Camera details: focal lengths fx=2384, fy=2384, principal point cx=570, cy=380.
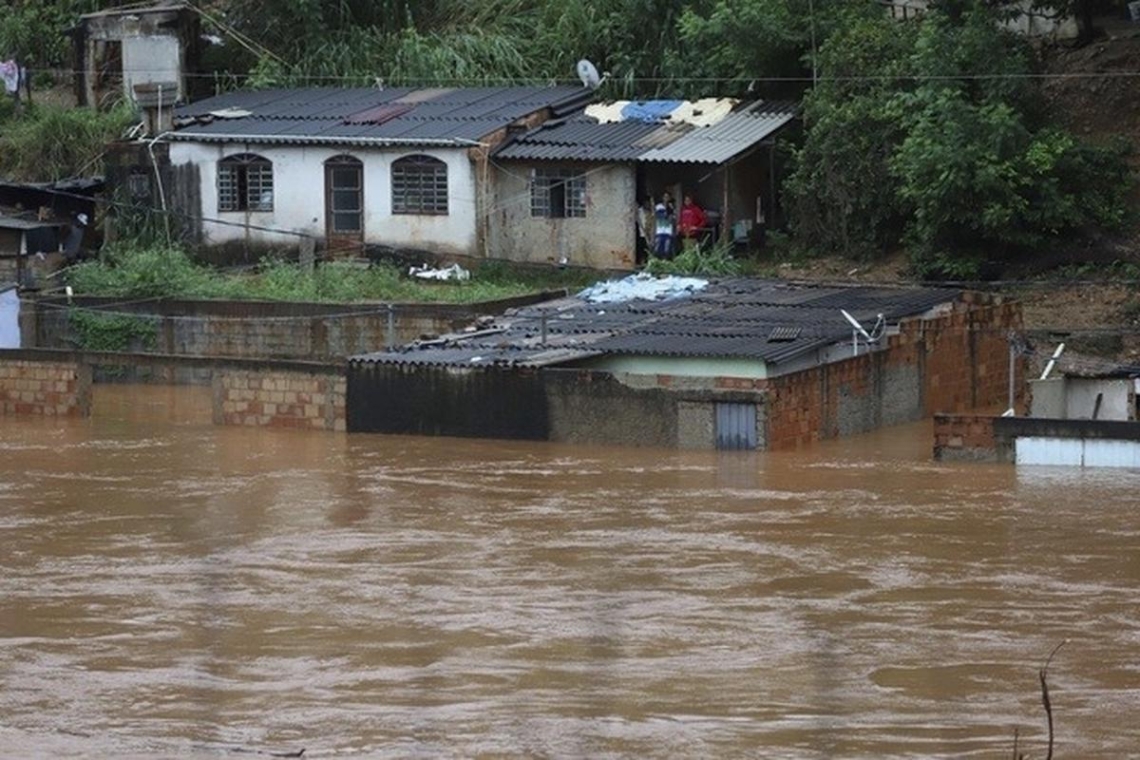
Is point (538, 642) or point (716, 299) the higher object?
point (716, 299)

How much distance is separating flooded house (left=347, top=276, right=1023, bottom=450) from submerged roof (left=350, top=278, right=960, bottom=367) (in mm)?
28

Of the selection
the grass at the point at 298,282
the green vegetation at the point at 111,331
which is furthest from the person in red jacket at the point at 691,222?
the green vegetation at the point at 111,331

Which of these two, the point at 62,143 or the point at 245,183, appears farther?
the point at 62,143

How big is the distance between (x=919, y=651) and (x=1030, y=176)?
15872 mm

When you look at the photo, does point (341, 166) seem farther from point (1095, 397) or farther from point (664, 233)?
point (1095, 397)

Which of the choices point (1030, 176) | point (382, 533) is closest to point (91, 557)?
point (382, 533)

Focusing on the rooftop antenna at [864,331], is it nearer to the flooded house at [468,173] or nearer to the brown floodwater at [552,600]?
the brown floodwater at [552,600]

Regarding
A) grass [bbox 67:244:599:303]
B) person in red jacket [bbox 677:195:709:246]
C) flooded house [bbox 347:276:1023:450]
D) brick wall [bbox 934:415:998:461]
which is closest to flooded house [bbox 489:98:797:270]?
person in red jacket [bbox 677:195:709:246]

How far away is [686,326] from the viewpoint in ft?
92.5

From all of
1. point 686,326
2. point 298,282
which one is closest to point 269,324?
point 298,282

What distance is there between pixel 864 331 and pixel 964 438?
2798mm

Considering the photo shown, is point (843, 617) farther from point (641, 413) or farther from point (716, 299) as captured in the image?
point (716, 299)

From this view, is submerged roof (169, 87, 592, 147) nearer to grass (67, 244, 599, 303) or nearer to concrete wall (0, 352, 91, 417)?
grass (67, 244, 599, 303)

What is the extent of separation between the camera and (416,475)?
25.5m
